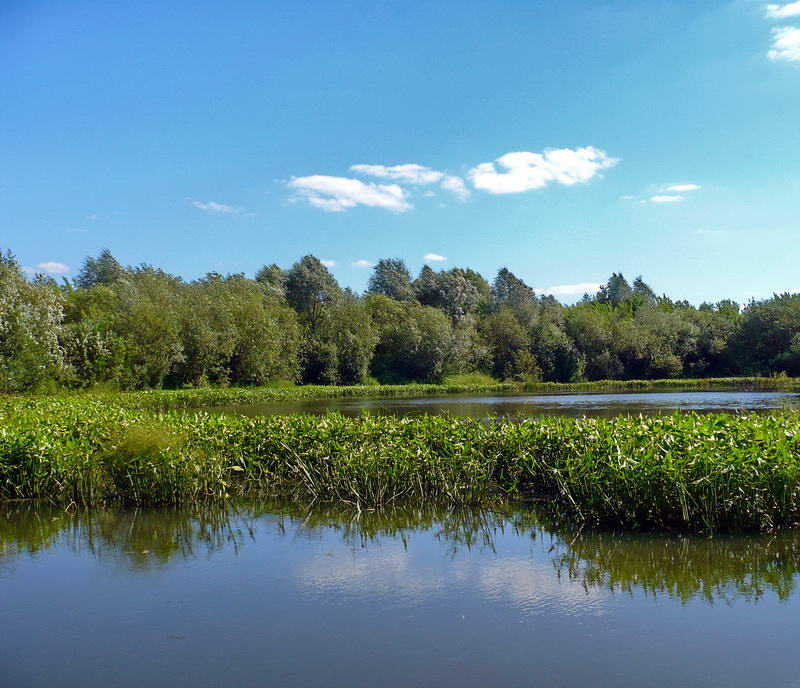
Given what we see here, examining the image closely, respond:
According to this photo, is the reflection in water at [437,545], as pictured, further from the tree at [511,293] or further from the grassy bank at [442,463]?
the tree at [511,293]

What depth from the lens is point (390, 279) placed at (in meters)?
92.2

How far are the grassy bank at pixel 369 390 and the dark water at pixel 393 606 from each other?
20.1 meters

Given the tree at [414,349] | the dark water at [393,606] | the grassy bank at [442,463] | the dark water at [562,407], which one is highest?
the tree at [414,349]

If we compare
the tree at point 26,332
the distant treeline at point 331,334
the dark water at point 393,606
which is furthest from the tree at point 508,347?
the dark water at point 393,606

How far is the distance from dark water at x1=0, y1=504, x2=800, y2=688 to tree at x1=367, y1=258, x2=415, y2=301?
79.8m

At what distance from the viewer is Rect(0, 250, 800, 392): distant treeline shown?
36531mm

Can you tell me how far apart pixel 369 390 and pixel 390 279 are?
43.9m

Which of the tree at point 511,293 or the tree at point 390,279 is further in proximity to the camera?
the tree at point 390,279

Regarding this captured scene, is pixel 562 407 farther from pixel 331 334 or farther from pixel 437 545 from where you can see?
pixel 331 334

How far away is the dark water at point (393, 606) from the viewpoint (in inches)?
218

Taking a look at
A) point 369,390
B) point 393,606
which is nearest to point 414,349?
point 369,390

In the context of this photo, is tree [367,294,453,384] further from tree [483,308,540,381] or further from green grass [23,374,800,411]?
tree [483,308,540,381]

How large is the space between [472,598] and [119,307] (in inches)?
1680

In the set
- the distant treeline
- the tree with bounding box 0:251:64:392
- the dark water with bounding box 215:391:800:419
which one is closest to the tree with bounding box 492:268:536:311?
the distant treeline
